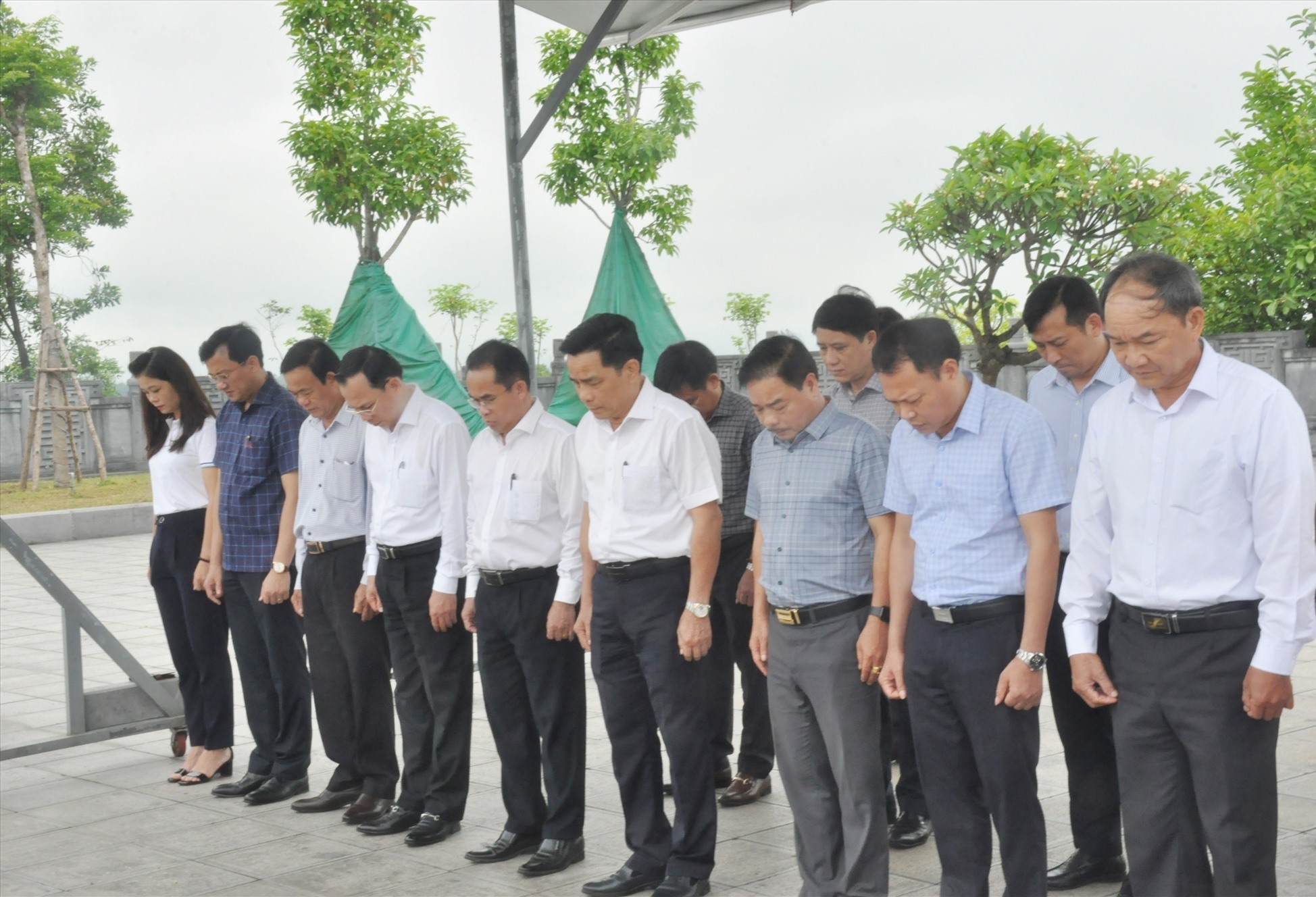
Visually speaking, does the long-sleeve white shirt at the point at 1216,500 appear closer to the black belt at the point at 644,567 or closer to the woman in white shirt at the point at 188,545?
the black belt at the point at 644,567

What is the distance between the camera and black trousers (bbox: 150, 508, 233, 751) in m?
5.46

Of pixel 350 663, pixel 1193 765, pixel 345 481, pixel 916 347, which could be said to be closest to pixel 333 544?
pixel 345 481

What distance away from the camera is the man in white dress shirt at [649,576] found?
3.87 metres

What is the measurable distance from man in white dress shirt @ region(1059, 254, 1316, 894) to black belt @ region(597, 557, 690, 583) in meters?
1.32

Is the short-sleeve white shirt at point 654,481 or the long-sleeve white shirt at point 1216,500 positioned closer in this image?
the long-sleeve white shirt at point 1216,500

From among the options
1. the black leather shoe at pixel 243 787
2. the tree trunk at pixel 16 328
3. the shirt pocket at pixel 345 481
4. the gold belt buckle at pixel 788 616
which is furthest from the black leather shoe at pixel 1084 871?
the tree trunk at pixel 16 328

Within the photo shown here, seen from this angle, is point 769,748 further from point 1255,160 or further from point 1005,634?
point 1255,160

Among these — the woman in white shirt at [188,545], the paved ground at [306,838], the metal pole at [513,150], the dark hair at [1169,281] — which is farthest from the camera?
the metal pole at [513,150]

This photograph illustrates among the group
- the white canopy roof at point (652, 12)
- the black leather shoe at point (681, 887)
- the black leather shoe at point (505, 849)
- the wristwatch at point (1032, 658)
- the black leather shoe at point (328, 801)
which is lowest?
the black leather shoe at point (328, 801)

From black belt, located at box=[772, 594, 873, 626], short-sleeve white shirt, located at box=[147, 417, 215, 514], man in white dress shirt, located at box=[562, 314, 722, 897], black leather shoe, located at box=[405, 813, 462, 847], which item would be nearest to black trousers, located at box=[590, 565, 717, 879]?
man in white dress shirt, located at box=[562, 314, 722, 897]

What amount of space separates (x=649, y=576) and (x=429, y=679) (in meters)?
1.11

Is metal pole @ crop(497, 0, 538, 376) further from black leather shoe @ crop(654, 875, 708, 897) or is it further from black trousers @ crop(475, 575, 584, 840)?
black leather shoe @ crop(654, 875, 708, 897)

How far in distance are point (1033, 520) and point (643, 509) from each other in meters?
1.17

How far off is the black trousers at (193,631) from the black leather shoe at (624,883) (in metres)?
2.17
